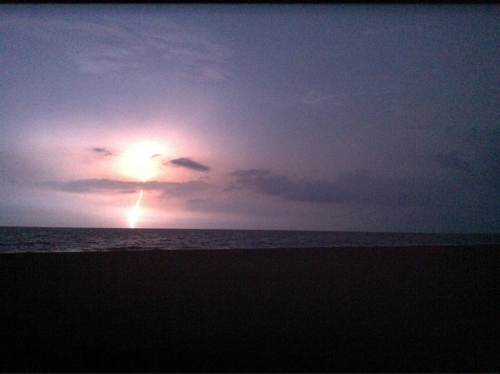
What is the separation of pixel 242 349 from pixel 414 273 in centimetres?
778

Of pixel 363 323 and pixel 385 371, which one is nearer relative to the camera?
pixel 385 371

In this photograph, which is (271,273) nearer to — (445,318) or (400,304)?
(400,304)

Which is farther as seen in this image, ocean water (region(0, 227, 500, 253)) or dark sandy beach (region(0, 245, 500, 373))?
ocean water (region(0, 227, 500, 253))

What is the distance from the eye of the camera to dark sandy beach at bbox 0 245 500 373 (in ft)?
14.9

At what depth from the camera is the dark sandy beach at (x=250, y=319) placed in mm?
4543

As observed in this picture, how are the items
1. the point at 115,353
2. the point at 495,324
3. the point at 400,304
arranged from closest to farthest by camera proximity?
the point at 115,353 → the point at 495,324 → the point at 400,304

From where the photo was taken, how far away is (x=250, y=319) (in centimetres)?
623

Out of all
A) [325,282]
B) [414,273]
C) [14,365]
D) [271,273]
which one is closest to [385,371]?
[14,365]

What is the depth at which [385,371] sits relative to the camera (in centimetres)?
423

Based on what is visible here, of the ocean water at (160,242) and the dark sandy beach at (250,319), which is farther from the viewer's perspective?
the ocean water at (160,242)

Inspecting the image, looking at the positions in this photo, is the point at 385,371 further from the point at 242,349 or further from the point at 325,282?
the point at 325,282

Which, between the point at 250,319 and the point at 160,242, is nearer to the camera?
the point at 250,319

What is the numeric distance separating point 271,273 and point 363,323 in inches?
187

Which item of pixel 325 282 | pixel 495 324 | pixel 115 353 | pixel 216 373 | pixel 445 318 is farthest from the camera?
pixel 325 282
